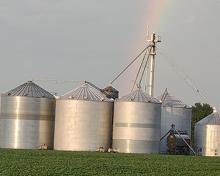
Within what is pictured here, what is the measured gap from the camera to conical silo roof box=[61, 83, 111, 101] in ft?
290

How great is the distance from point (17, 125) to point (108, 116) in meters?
12.7

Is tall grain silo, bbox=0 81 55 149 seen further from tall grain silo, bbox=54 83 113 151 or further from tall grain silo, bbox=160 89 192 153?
tall grain silo, bbox=160 89 192 153

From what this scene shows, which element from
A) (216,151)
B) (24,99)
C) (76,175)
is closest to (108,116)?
(24,99)

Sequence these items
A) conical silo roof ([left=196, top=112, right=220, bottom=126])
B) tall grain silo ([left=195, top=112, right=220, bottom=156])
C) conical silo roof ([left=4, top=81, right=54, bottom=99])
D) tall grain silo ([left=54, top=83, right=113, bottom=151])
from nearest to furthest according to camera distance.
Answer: tall grain silo ([left=54, top=83, right=113, bottom=151]) → conical silo roof ([left=4, top=81, right=54, bottom=99]) → tall grain silo ([left=195, top=112, right=220, bottom=156]) → conical silo roof ([left=196, top=112, right=220, bottom=126])

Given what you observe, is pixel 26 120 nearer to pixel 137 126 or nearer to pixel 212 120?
pixel 137 126

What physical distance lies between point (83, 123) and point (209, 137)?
2052 cm

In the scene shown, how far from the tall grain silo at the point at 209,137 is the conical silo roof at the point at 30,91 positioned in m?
23.4

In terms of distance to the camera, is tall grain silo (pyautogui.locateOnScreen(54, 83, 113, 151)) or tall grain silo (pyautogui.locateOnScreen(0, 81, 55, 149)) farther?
tall grain silo (pyautogui.locateOnScreen(0, 81, 55, 149))

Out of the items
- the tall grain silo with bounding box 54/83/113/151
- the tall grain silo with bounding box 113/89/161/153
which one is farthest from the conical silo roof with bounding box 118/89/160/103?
the tall grain silo with bounding box 54/83/113/151

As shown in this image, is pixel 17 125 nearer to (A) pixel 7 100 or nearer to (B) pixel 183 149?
(A) pixel 7 100

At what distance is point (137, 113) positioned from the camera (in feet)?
283

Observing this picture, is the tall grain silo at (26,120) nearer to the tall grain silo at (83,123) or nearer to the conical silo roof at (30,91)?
the conical silo roof at (30,91)

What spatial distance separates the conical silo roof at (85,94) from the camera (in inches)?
3484

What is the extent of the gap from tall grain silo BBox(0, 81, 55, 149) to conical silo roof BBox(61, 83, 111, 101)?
3.42 m
